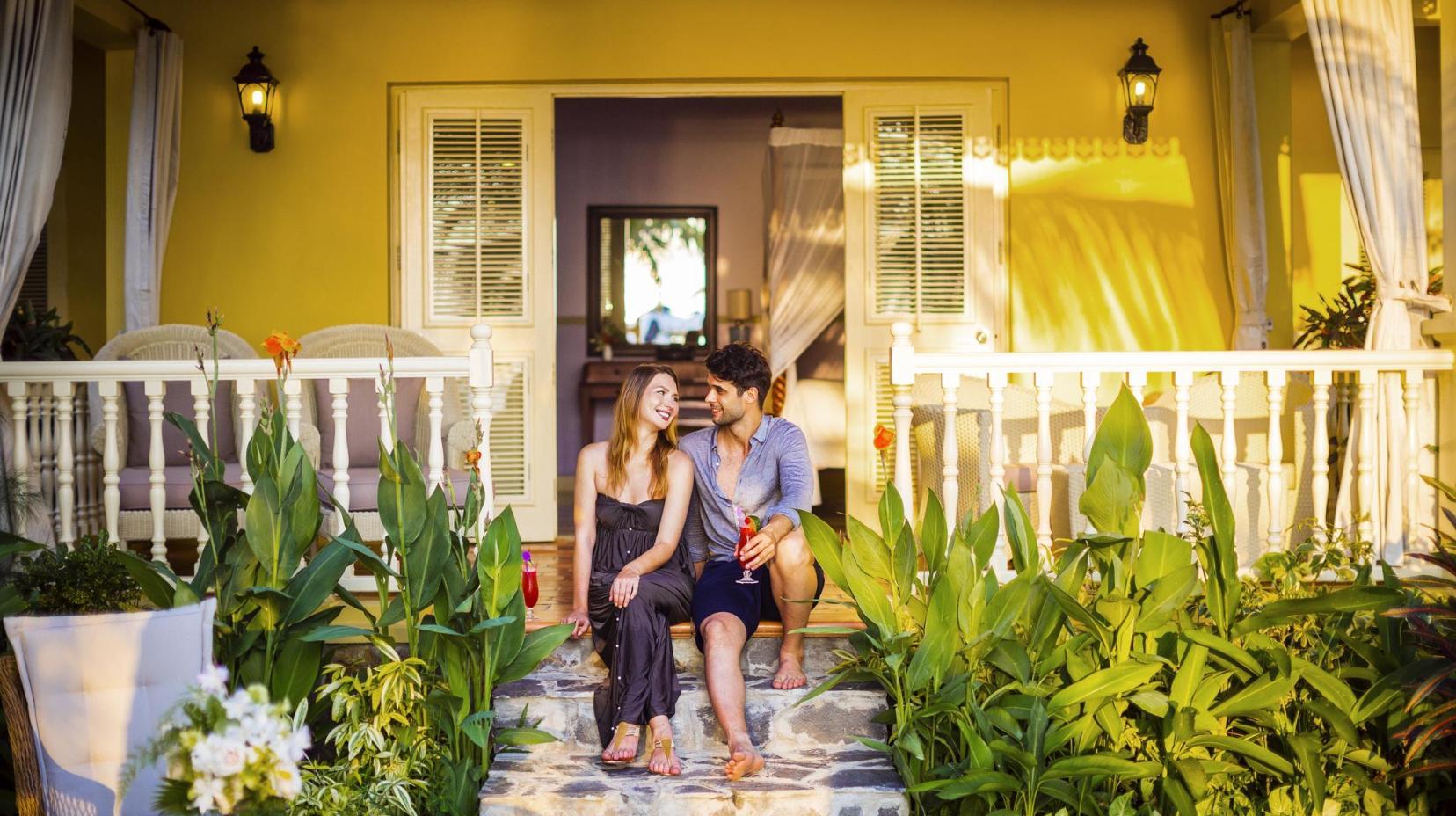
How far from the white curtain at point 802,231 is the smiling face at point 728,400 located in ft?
11.3

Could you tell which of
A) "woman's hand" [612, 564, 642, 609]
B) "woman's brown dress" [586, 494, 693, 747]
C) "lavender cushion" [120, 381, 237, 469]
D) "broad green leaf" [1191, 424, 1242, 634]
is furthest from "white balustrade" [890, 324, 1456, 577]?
"lavender cushion" [120, 381, 237, 469]

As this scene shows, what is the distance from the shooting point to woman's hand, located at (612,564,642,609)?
3512mm

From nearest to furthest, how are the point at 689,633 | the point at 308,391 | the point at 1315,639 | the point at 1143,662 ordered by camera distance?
the point at 1143,662 < the point at 1315,639 < the point at 689,633 < the point at 308,391

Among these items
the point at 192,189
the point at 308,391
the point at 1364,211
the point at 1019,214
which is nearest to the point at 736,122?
the point at 1019,214

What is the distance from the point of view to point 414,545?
3367 mm

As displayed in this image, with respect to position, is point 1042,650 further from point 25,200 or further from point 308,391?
point 25,200

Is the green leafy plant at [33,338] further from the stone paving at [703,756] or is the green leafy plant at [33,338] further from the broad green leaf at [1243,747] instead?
the broad green leaf at [1243,747]

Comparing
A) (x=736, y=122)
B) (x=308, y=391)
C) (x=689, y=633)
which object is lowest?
(x=689, y=633)

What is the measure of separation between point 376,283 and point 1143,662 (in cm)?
415

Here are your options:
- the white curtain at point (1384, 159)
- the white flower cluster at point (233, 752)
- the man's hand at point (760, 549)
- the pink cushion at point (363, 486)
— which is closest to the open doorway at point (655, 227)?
the pink cushion at point (363, 486)

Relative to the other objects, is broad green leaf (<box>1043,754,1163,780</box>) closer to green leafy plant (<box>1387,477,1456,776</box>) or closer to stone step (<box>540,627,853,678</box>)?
green leafy plant (<box>1387,477,1456,776</box>)

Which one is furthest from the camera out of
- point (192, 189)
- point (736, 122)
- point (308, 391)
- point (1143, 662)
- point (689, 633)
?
point (736, 122)

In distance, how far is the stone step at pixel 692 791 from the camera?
10.6 ft

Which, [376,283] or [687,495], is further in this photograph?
[376,283]
